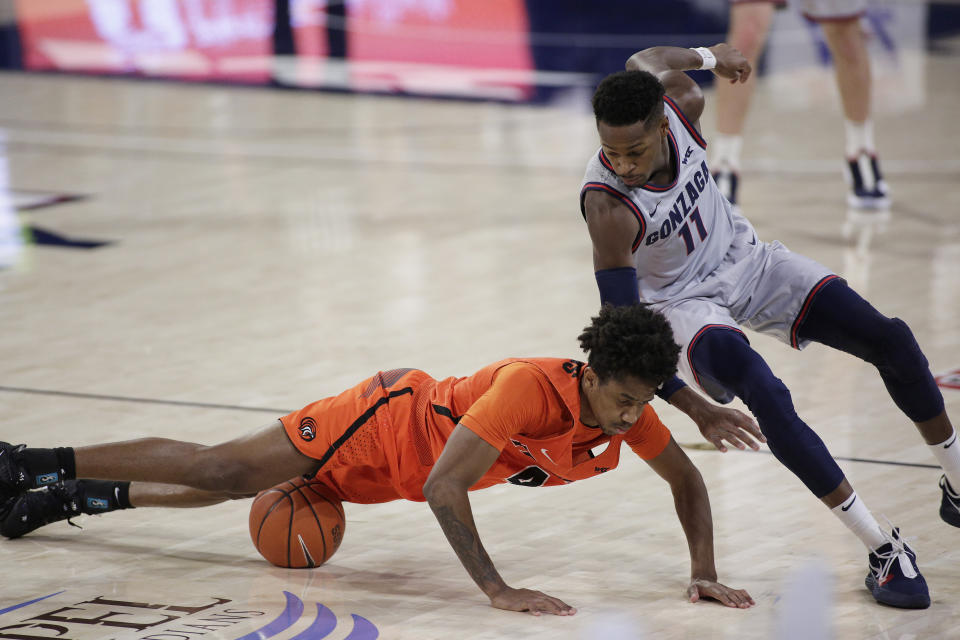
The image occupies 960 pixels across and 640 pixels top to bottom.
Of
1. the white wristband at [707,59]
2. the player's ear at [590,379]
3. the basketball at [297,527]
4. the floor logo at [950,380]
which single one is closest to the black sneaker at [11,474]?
the basketball at [297,527]

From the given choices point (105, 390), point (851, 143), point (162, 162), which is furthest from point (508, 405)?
point (162, 162)

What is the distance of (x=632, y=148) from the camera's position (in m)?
4.29

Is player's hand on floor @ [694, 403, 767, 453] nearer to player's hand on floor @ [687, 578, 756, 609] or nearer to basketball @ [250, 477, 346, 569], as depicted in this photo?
player's hand on floor @ [687, 578, 756, 609]

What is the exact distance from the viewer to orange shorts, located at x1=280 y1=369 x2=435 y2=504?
14.1 feet

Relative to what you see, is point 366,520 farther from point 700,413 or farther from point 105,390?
point 105,390

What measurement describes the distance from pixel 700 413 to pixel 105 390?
10.4ft

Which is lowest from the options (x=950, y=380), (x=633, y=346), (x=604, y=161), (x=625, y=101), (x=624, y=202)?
(x=950, y=380)

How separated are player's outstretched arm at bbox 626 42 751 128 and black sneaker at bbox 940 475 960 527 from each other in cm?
145

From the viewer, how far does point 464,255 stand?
8.76 metres

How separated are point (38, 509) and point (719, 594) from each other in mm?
2193

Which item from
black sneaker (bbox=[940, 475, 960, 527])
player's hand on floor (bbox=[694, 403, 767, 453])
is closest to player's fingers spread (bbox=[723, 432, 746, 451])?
player's hand on floor (bbox=[694, 403, 767, 453])

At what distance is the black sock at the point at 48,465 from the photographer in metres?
4.44

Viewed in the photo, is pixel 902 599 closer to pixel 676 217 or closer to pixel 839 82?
pixel 676 217

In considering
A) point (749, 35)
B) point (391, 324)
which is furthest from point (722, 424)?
point (749, 35)
